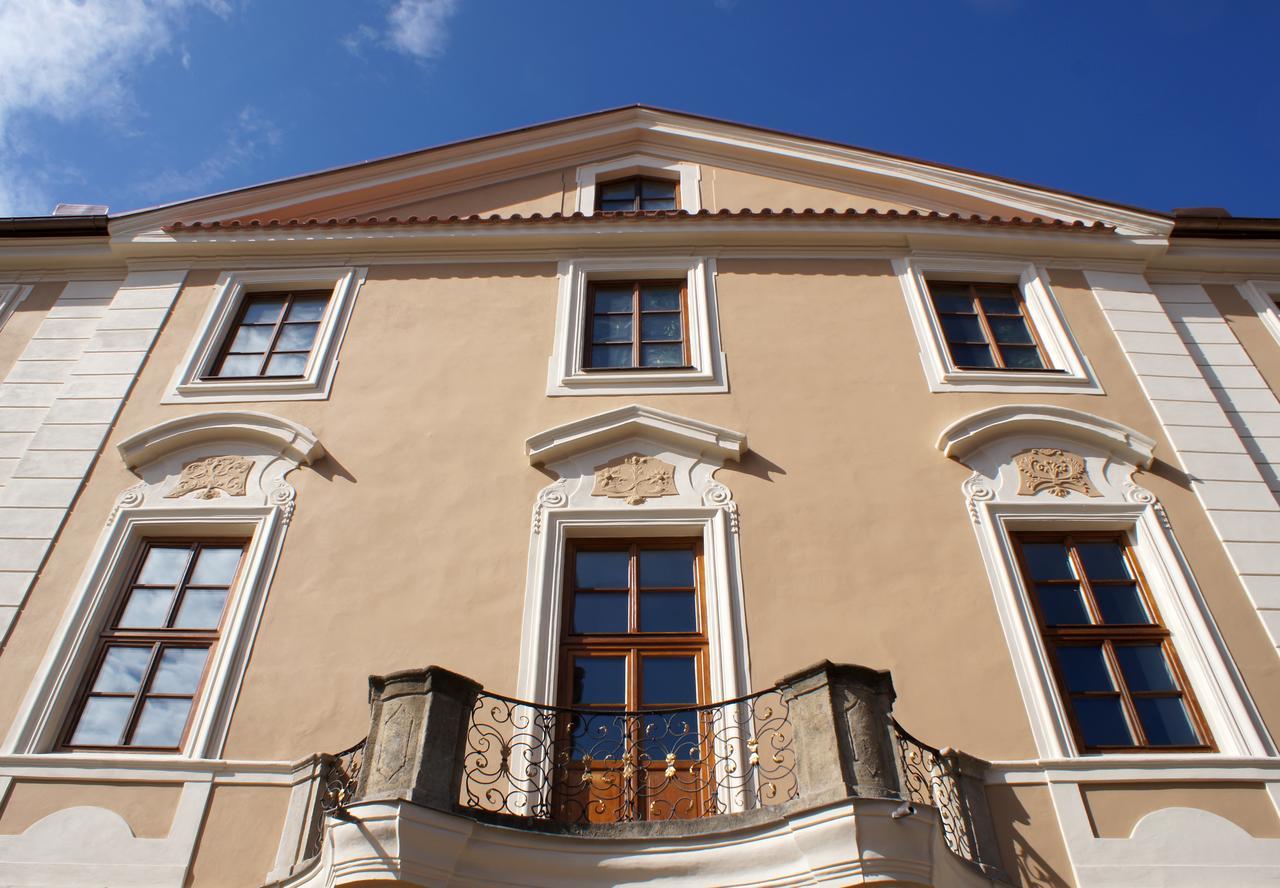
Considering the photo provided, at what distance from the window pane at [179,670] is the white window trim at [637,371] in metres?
3.68

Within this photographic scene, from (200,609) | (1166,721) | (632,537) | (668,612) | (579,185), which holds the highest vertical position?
(579,185)

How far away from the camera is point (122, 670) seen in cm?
819

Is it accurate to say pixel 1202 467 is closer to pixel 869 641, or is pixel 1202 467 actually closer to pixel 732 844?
pixel 869 641

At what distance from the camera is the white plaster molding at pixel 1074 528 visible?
25.2 ft

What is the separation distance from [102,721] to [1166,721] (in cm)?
746

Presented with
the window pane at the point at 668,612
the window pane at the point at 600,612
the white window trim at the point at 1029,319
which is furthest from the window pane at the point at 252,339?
the white window trim at the point at 1029,319

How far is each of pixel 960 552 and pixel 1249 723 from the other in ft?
7.32

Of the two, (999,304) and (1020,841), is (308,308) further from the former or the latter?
(1020,841)

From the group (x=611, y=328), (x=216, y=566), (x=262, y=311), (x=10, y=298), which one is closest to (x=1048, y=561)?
(x=611, y=328)

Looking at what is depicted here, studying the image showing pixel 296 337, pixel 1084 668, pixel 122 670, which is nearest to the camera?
pixel 1084 668

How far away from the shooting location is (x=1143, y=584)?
862cm

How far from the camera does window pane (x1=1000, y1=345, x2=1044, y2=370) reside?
10672mm

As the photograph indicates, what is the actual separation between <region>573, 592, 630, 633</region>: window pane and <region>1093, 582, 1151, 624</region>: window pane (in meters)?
3.60

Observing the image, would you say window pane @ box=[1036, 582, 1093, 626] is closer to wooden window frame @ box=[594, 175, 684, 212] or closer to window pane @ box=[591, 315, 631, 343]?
window pane @ box=[591, 315, 631, 343]
